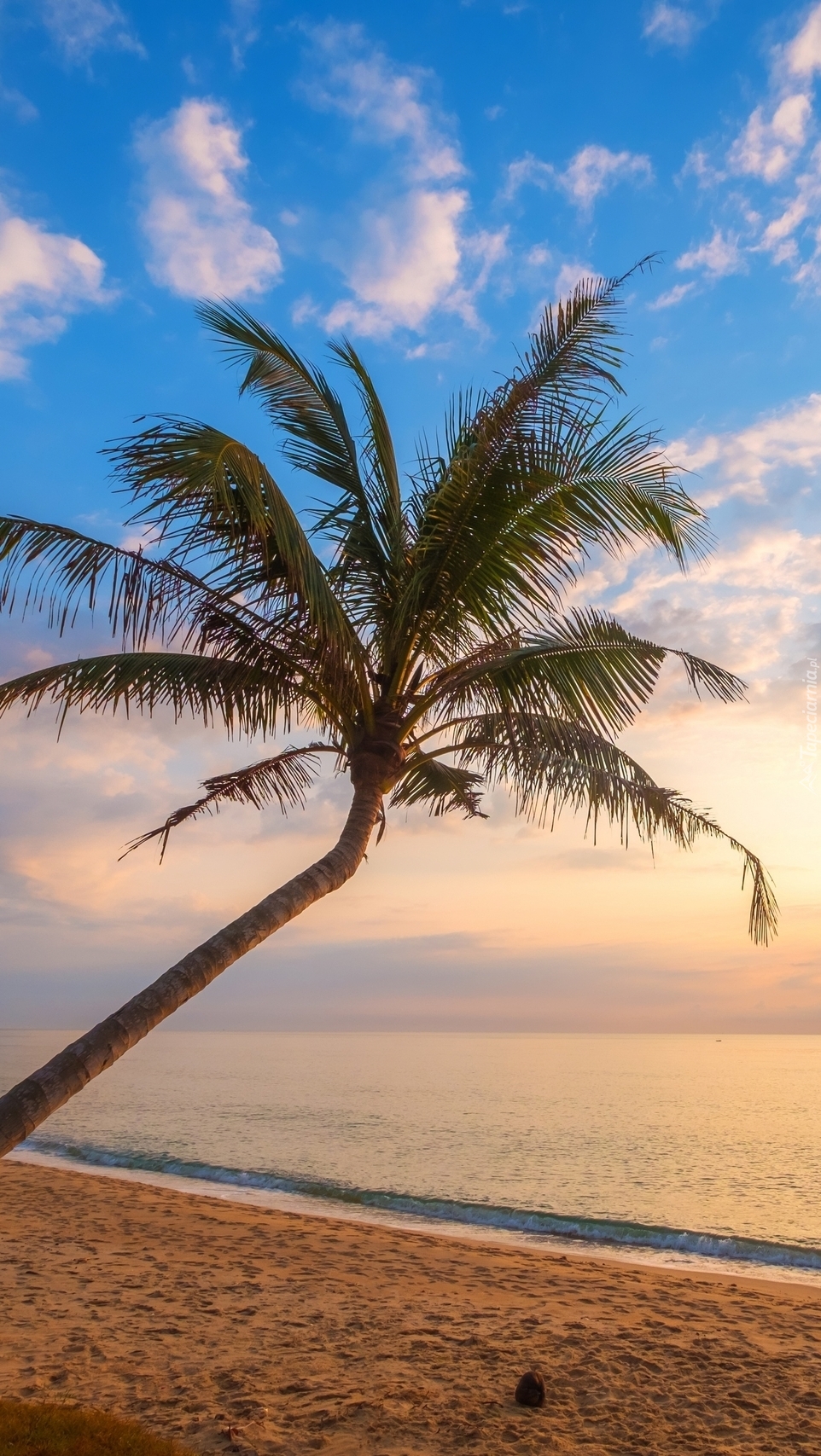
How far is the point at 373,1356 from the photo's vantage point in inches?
283

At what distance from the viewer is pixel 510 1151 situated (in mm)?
27359

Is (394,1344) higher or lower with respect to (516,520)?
lower

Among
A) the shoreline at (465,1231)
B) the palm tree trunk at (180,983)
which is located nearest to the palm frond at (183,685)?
the palm tree trunk at (180,983)

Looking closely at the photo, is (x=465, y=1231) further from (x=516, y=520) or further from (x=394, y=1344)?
(x=516, y=520)

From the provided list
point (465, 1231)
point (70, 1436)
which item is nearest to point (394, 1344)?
point (70, 1436)

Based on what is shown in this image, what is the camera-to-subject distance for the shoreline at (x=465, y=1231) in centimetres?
1384

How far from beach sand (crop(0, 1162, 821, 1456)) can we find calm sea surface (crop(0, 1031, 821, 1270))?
5.76m

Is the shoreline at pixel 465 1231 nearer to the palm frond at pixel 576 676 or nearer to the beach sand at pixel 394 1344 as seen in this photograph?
the beach sand at pixel 394 1344

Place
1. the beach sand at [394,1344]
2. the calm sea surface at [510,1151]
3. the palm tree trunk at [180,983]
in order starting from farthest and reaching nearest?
the calm sea surface at [510,1151], the beach sand at [394,1344], the palm tree trunk at [180,983]

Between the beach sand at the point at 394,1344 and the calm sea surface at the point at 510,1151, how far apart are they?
18.9 ft

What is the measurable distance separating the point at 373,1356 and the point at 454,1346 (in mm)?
746

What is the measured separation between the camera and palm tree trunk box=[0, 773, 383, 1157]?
4273mm

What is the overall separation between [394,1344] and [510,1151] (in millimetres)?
21354

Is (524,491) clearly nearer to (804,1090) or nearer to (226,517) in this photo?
(226,517)
